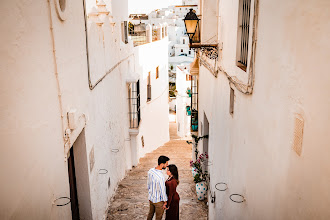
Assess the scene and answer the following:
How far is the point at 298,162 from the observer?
8.10 ft

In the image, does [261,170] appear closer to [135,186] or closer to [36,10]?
[36,10]

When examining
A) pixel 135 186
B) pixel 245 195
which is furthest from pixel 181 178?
pixel 245 195

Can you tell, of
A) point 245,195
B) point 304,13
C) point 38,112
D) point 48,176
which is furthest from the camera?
point 245,195

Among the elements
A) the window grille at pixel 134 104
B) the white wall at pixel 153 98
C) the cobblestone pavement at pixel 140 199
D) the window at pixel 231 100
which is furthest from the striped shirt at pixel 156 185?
the white wall at pixel 153 98

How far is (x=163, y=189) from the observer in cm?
532

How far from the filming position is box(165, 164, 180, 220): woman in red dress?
5.39m

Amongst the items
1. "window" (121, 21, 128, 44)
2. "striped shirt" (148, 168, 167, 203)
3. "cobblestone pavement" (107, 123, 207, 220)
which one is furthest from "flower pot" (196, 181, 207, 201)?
"window" (121, 21, 128, 44)

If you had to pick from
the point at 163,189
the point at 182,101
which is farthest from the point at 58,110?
the point at 182,101

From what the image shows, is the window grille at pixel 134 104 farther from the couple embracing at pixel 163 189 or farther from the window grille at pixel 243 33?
the window grille at pixel 243 33

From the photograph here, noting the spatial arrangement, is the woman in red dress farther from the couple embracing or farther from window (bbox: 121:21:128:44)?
window (bbox: 121:21:128:44)

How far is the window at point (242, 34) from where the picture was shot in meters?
4.77

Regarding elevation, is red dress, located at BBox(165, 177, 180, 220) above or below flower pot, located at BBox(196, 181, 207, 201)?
above

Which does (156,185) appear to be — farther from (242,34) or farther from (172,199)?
(242,34)

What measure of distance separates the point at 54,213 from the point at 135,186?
5478 millimetres
